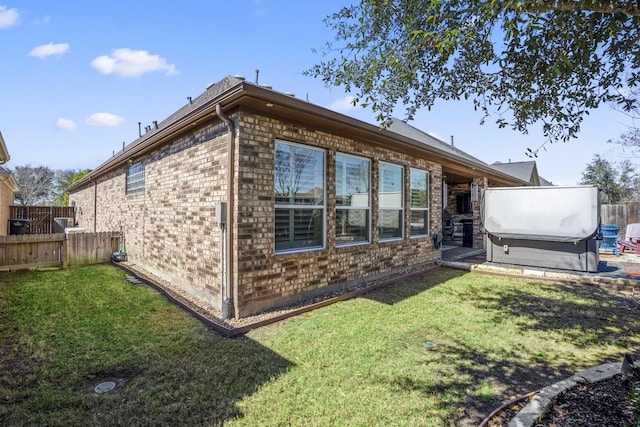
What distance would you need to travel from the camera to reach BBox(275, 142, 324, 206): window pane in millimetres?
5301

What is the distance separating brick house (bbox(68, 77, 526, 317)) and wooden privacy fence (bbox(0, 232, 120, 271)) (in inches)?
54.7

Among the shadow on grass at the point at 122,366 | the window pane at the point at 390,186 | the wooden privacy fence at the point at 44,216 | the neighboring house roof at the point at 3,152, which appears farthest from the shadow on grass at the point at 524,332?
the wooden privacy fence at the point at 44,216

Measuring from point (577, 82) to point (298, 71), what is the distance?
3813 mm

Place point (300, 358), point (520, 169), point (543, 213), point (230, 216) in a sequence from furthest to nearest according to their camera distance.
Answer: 1. point (520, 169)
2. point (543, 213)
3. point (230, 216)
4. point (300, 358)

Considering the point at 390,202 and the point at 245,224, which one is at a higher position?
the point at 390,202

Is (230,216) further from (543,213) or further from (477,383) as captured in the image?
(543,213)

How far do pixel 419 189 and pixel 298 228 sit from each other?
4.71 metres

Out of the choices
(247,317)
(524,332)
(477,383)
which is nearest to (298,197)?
(247,317)

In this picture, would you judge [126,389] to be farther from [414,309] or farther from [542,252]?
[542,252]

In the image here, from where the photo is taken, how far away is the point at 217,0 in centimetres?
605

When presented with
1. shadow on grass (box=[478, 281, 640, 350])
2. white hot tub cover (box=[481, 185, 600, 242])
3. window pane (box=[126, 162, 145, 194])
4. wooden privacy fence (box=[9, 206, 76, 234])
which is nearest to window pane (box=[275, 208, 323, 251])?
shadow on grass (box=[478, 281, 640, 350])

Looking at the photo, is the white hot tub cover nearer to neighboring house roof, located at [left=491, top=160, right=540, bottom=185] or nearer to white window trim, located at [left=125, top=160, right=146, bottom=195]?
white window trim, located at [left=125, top=160, right=146, bottom=195]

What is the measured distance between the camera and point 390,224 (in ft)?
25.7

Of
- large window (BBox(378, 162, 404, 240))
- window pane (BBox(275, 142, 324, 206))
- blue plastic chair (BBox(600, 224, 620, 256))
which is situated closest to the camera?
window pane (BBox(275, 142, 324, 206))
